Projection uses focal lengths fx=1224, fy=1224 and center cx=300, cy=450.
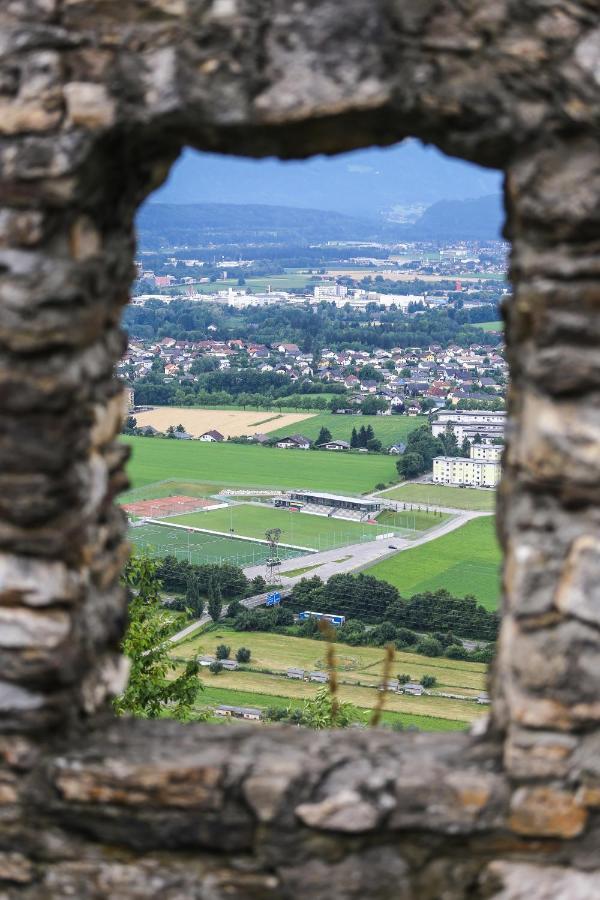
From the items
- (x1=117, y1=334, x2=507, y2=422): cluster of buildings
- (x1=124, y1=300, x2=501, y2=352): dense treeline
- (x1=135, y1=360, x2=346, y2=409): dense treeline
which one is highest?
(x1=124, y1=300, x2=501, y2=352): dense treeline

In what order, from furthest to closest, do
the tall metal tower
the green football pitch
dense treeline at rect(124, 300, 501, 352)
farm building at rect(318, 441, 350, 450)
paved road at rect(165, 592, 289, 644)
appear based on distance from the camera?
1. dense treeline at rect(124, 300, 501, 352)
2. farm building at rect(318, 441, 350, 450)
3. the green football pitch
4. the tall metal tower
5. paved road at rect(165, 592, 289, 644)

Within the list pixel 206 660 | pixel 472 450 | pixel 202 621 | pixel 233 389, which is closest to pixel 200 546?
pixel 202 621

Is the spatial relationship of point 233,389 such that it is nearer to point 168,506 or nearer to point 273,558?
point 168,506

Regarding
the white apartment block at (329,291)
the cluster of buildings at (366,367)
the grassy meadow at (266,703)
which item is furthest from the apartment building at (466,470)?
the white apartment block at (329,291)

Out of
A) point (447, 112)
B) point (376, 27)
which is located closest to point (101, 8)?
point (376, 27)

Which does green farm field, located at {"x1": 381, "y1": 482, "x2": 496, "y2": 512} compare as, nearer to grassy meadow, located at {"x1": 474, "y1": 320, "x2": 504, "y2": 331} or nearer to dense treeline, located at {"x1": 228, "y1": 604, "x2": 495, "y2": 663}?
dense treeline, located at {"x1": 228, "y1": 604, "x2": 495, "y2": 663}

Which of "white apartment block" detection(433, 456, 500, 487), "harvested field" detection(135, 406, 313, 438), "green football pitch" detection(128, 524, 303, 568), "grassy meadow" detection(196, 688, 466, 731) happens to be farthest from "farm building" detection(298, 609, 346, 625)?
"harvested field" detection(135, 406, 313, 438)

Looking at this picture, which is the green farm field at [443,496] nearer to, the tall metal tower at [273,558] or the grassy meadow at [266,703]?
the tall metal tower at [273,558]
